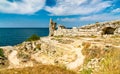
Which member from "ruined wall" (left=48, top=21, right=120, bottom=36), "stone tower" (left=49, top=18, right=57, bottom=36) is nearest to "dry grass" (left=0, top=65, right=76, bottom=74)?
"ruined wall" (left=48, top=21, right=120, bottom=36)

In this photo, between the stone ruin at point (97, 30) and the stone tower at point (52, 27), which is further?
the stone tower at point (52, 27)

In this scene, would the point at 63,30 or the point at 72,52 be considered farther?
the point at 63,30

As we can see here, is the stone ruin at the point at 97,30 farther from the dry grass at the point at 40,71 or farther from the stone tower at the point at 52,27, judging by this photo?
the dry grass at the point at 40,71

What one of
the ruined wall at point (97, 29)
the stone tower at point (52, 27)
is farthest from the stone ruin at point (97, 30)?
the stone tower at point (52, 27)

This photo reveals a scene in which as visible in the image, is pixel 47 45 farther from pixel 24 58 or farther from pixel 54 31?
pixel 54 31

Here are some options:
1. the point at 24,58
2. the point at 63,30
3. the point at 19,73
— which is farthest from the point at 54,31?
the point at 19,73

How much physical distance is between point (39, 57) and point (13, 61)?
21.1 ft

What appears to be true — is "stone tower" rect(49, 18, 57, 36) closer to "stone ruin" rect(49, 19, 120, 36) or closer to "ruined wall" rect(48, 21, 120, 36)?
"stone ruin" rect(49, 19, 120, 36)

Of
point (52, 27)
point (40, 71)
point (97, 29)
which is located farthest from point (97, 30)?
point (40, 71)

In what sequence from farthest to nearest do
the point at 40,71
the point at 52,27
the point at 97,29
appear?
the point at 52,27 < the point at 97,29 < the point at 40,71

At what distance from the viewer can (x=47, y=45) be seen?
44625 millimetres

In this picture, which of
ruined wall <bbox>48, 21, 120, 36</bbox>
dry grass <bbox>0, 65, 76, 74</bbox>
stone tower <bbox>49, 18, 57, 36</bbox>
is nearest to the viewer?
dry grass <bbox>0, 65, 76, 74</bbox>

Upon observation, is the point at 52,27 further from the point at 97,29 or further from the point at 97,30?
the point at 97,30

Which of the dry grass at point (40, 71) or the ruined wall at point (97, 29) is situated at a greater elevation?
the ruined wall at point (97, 29)
